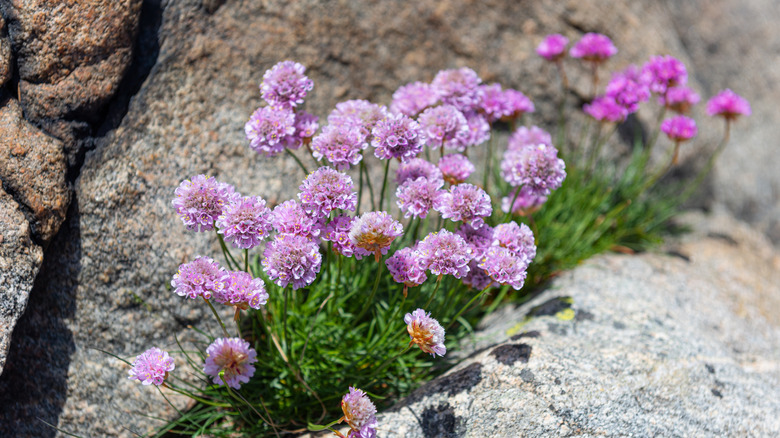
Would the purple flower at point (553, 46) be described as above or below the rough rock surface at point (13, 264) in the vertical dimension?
above

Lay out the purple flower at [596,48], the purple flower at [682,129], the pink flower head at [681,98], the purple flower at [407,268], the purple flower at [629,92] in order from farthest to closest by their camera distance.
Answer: the pink flower head at [681,98], the purple flower at [682,129], the purple flower at [596,48], the purple flower at [629,92], the purple flower at [407,268]

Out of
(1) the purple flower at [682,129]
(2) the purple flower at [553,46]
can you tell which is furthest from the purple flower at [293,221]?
(1) the purple flower at [682,129]

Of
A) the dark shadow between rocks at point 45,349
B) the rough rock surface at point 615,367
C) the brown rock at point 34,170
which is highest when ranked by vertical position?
the brown rock at point 34,170

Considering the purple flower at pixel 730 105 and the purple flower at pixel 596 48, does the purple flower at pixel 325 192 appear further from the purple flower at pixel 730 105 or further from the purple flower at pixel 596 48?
the purple flower at pixel 730 105

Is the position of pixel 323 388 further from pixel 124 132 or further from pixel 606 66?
pixel 606 66

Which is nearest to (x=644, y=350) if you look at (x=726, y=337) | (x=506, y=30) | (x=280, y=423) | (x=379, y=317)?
(x=726, y=337)

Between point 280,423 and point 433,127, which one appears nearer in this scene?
point 433,127

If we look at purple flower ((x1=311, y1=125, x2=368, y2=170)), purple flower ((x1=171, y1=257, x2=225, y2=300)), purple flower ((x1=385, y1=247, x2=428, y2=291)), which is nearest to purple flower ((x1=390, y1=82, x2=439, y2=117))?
purple flower ((x1=311, y1=125, x2=368, y2=170))
